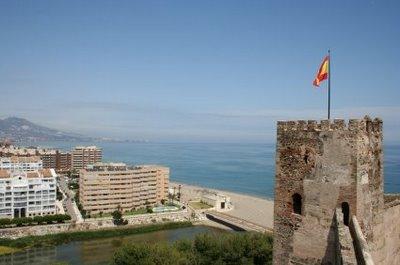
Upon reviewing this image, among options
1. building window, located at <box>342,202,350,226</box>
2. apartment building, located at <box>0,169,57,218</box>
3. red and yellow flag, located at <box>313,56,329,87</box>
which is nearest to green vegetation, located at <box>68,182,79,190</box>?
apartment building, located at <box>0,169,57,218</box>

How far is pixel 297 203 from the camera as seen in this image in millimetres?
11844

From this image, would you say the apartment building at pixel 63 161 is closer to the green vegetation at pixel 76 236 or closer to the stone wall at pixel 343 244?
the green vegetation at pixel 76 236

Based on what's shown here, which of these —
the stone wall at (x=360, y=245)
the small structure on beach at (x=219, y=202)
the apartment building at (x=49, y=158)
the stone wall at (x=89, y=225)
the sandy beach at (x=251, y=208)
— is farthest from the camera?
the apartment building at (x=49, y=158)

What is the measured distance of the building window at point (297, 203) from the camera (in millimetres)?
11766

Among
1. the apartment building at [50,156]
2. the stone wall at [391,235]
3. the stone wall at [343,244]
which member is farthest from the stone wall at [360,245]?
the apartment building at [50,156]

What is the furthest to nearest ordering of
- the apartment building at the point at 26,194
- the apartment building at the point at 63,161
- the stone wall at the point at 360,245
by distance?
the apartment building at the point at 63,161
the apartment building at the point at 26,194
the stone wall at the point at 360,245

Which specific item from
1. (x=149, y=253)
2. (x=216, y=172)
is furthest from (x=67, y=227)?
(x=216, y=172)

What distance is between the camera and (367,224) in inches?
428

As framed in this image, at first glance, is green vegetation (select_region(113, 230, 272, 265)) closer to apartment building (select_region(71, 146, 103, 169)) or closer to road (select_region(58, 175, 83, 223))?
road (select_region(58, 175, 83, 223))

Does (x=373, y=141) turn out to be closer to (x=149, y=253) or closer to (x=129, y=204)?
(x=149, y=253)

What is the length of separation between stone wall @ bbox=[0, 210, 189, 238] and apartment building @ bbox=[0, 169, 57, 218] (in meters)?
7.06

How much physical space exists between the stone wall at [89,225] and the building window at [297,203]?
5039cm

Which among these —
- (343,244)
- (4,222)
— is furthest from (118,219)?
(343,244)

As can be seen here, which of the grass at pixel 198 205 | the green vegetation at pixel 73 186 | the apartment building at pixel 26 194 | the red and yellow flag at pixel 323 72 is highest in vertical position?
the red and yellow flag at pixel 323 72
